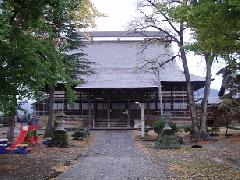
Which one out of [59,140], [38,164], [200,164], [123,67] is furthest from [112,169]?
[123,67]

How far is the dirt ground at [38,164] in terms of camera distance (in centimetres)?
1356

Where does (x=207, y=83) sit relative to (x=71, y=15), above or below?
below

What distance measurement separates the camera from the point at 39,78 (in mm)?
14086

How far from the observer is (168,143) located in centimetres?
2423

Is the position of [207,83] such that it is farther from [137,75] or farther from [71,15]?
[137,75]

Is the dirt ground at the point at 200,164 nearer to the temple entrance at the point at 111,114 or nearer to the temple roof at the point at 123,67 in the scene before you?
the temple roof at the point at 123,67

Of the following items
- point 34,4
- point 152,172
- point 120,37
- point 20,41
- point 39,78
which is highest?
point 120,37

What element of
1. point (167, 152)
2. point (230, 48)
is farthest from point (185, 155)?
point (230, 48)

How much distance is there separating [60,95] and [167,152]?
2661 centimetres

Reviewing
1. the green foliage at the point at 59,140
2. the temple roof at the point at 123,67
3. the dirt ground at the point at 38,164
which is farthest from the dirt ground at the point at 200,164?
the temple roof at the point at 123,67

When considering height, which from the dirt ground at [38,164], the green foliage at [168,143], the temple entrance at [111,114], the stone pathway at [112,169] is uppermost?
the temple entrance at [111,114]

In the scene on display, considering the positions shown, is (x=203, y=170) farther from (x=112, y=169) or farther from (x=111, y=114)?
(x=111, y=114)

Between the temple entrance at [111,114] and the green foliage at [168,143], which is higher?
the temple entrance at [111,114]

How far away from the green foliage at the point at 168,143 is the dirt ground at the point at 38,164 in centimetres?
458
